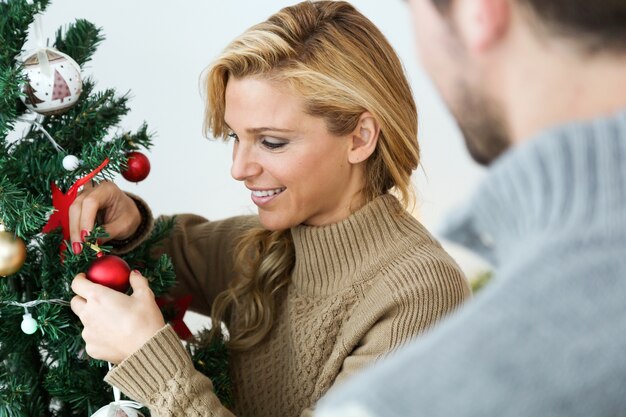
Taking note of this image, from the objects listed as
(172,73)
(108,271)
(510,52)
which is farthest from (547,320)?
(172,73)

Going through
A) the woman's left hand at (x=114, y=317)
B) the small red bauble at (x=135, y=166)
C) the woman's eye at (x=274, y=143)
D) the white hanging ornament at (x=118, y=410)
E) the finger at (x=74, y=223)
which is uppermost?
the small red bauble at (x=135, y=166)

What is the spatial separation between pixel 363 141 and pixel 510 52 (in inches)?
34.3

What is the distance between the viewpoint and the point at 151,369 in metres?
1.17

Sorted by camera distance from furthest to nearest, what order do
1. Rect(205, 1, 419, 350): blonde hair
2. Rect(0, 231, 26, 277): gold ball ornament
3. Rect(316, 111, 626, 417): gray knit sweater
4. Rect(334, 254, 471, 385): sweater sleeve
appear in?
Rect(205, 1, 419, 350): blonde hair → Rect(334, 254, 471, 385): sweater sleeve → Rect(0, 231, 26, 277): gold ball ornament → Rect(316, 111, 626, 417): gray knit sweater

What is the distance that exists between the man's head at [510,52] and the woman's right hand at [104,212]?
0.66 m

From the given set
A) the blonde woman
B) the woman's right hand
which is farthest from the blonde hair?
the woman's right hand

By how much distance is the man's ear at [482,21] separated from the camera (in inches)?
21.8

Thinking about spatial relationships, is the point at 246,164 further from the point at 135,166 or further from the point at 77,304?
the point at 77,304

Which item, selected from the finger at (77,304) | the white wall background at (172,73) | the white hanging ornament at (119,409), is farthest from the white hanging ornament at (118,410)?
the white wall background at (172,73)

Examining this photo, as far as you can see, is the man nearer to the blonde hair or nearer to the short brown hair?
the short brown hair

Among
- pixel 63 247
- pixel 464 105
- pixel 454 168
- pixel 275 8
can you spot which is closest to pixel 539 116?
pixel 464 105

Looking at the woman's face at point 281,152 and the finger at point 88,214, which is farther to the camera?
the woman's face at point 281,152

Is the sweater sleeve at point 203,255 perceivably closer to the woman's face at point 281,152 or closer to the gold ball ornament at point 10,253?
the woman's face at point 281,152

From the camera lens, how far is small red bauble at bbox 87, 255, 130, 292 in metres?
1.10
